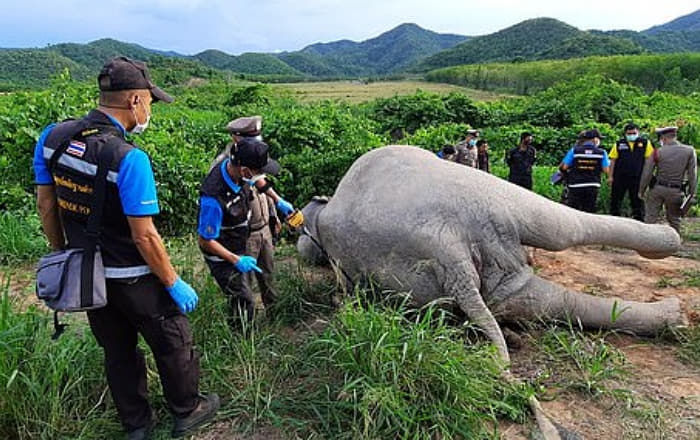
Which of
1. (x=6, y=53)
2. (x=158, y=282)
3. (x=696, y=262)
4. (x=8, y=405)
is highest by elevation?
(x=6, y=53)

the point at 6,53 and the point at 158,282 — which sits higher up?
the point at 6,53

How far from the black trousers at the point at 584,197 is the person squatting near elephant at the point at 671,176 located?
0.62m

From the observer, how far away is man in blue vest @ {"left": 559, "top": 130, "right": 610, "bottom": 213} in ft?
22.7

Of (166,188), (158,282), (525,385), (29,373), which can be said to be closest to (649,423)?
(525,385)

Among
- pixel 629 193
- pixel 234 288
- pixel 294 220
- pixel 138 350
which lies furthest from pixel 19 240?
pixel 629 193

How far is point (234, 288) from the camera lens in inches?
140

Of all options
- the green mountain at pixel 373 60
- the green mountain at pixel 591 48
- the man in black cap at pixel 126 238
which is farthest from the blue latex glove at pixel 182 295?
the green mountain at pixel 373 60

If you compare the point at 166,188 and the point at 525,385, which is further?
the point at 166,188

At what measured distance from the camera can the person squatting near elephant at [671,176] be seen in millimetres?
6254

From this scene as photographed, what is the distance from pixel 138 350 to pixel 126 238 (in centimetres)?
66

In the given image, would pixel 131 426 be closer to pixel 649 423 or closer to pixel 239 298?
pixel 239 298

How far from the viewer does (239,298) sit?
11.8 feet

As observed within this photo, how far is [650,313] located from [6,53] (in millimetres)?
65539

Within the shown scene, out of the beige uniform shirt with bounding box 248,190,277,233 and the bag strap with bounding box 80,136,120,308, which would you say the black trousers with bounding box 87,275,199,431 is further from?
the beige uniform shirt with bounding box 248,190,277,233
